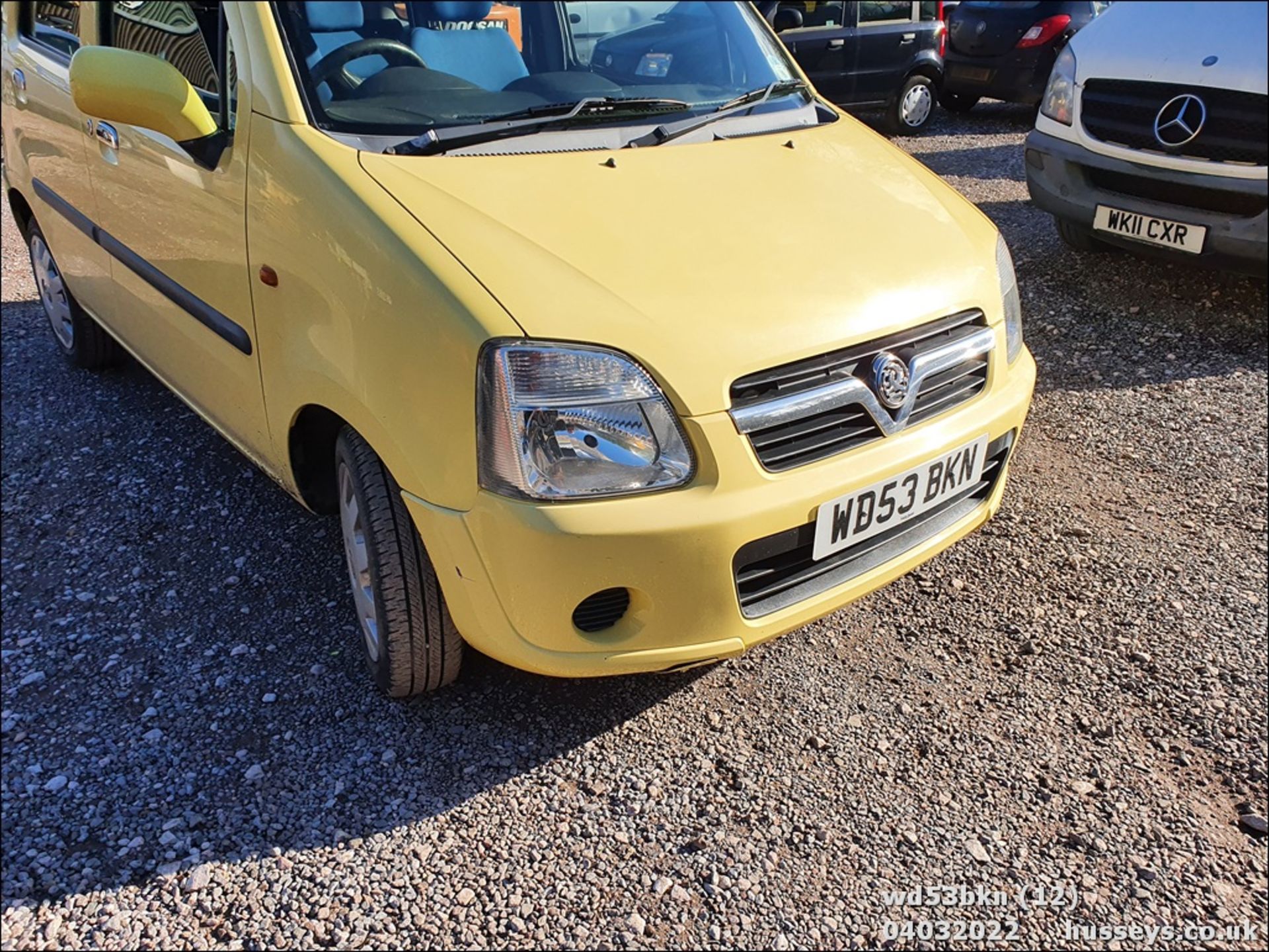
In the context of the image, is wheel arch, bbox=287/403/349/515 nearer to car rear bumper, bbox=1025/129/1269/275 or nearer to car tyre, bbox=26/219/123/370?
car tyre, bbox=26/219/123/370

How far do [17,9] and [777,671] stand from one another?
4055 millimetres

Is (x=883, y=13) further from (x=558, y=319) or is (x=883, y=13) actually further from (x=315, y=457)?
(x=558, y=319)

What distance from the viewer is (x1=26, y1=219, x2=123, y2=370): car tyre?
4262 millimetres

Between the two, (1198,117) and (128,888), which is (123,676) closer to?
(128,888)

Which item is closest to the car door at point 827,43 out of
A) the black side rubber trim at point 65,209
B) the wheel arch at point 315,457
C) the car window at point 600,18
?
the car window at point 600,18

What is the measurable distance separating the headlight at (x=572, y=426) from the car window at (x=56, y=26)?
2606 mm

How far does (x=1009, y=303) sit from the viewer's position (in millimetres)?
2572

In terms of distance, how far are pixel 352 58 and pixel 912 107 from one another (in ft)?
25.5

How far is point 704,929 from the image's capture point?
198 centimetres

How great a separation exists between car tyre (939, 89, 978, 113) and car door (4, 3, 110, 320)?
8142 millimetres

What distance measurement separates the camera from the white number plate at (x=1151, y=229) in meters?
4.46

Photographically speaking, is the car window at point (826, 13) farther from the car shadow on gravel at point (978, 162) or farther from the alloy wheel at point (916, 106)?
the car shadow on gravel at point (978, 162)

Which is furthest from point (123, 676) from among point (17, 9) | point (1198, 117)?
point (1198, 117)

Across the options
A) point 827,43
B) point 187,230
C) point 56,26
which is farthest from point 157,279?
point 827,43
